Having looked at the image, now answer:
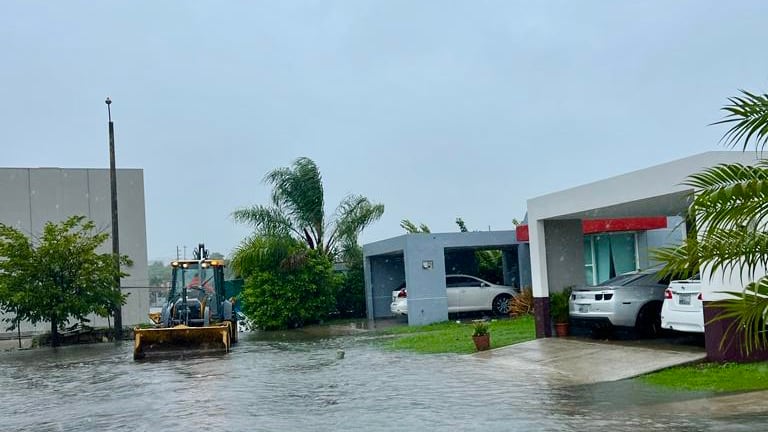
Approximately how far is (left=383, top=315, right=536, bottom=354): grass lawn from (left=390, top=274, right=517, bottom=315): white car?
1.50 meters

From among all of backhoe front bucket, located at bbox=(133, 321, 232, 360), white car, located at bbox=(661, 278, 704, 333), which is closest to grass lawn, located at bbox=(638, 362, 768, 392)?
white car, located at bbox=(661, 278, 704, 333)

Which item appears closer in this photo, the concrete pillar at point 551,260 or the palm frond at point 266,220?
the concrete pillar at point 551,260

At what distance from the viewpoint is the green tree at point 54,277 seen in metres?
26.1

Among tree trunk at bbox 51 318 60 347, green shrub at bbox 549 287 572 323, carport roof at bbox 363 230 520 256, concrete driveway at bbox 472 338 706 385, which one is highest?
carport roof at bbox 363 230 520 256

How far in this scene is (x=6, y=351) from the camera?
26.4 metres

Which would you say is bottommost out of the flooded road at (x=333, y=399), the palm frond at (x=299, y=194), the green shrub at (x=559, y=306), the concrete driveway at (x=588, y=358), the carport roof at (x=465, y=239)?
the flooded road at (x=333, y=399)

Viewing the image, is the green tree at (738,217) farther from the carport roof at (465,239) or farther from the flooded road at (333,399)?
the carport roof at (465,239)

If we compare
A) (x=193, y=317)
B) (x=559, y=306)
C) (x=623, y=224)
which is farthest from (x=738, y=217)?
(x=623, y=224)

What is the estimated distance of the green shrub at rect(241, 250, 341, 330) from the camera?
28.7 metres

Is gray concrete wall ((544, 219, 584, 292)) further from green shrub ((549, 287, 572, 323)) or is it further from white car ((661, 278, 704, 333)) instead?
white car ((661, 278, 704, 333))

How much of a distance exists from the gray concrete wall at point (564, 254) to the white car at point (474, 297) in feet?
29.6

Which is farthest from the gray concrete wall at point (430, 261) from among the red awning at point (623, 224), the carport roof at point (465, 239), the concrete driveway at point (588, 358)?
the concrete driveway at point (588, 358)

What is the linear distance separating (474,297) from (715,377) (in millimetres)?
15799

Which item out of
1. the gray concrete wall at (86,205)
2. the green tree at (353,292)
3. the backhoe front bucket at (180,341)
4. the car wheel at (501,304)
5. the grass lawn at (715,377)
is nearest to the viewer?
the grass lawn at (715,377)
